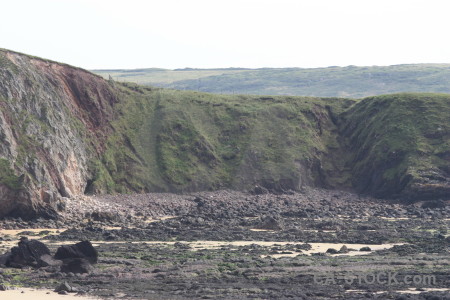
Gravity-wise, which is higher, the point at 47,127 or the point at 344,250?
the point at 47,127

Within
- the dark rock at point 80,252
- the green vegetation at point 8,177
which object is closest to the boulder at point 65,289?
the dark rock at point 80,252

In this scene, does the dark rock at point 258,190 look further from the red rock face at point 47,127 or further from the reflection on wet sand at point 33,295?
the reflection on wet sand at point 33,295

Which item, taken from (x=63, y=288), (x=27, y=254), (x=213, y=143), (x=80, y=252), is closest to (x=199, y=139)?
(x=213, y=143)

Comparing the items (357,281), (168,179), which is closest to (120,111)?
(168,179)

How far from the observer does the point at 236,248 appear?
162 feet

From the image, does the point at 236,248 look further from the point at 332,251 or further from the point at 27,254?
the point at 27,254

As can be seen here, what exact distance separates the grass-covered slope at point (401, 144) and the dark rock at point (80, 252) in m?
57.6

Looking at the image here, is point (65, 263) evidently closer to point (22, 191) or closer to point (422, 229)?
point (22, 191)

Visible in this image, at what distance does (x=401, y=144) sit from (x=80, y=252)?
67.6 metres

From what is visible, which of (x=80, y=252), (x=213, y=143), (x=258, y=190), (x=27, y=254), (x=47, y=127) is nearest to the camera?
(x=27, y=254)

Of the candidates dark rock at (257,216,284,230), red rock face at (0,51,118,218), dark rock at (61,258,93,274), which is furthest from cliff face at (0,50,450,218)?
dark rock at (61,258,93,274)

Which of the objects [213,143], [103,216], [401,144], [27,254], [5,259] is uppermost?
[27,254]

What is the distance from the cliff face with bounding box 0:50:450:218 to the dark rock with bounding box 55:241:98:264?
26479 millimetres

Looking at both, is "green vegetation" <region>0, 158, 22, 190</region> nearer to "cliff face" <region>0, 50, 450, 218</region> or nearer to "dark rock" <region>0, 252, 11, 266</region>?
"cliff face" <region>0, 50, 450, 218</region>
